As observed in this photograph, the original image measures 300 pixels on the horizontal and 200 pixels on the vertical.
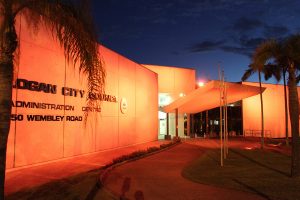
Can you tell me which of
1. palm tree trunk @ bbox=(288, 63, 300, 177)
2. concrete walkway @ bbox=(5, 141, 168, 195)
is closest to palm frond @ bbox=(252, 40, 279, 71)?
palm tree trunk @ bbox=(288, 63, 300, 177)

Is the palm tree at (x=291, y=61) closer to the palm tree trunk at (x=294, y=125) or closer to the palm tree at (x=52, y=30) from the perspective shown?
the palm tree trunk at (x=294, y=125)

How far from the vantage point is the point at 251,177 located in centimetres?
1135

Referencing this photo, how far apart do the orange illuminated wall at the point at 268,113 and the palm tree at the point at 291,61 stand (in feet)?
95.4

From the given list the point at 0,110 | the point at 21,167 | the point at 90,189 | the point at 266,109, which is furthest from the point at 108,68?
the point at 266,109

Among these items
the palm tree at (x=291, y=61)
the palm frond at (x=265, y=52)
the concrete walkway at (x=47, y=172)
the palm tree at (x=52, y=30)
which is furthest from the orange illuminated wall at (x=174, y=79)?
the palm tree at (x=52, y=30)

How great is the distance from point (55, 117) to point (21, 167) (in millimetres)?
3046

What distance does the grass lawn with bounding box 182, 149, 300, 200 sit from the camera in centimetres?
926

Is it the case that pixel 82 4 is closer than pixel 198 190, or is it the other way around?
pixel 82 4

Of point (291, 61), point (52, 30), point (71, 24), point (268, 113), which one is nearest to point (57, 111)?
point (52, 30)

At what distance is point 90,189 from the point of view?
945cm

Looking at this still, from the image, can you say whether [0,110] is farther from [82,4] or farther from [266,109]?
[266,109]

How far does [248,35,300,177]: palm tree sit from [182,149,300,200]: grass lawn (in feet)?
3.69

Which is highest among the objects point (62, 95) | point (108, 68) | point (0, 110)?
point (108, 68)

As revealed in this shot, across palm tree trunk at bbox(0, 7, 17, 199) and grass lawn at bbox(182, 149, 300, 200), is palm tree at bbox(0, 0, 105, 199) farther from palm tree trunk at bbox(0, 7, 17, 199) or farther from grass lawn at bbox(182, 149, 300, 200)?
grass lawn at bbox(182, 149, 300, 200)
